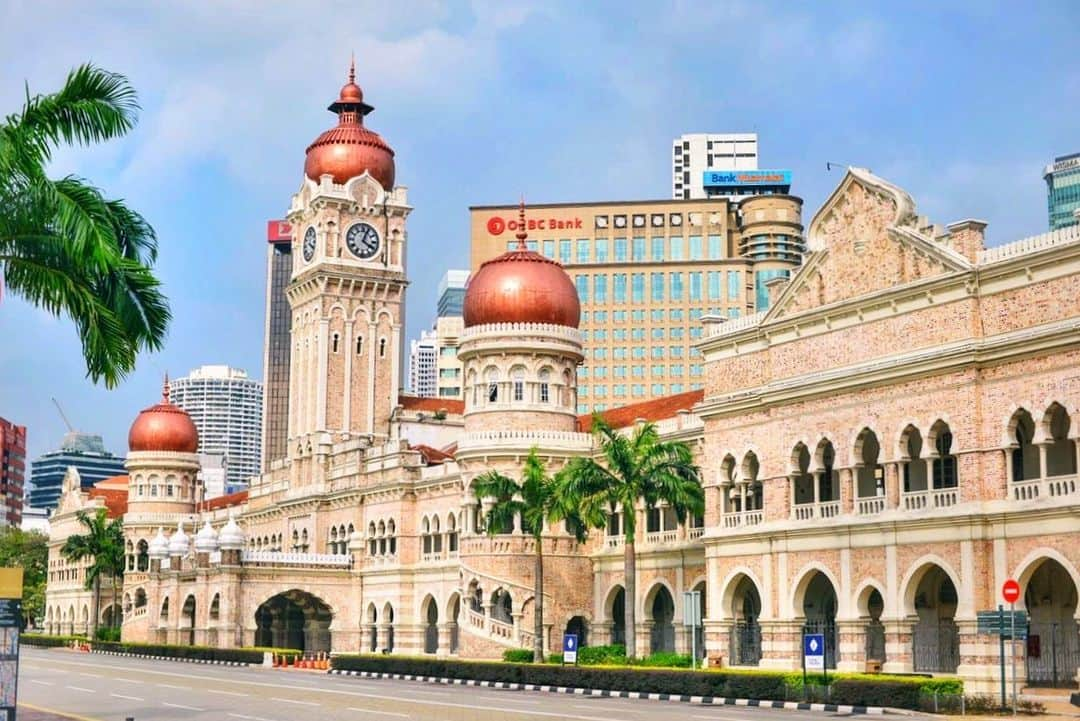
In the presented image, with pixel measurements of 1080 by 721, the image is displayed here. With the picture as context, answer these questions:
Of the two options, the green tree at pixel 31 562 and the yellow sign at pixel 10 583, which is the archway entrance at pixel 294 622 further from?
the green tree at pixel 31 562

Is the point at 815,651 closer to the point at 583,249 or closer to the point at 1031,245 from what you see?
the point at 1031,245

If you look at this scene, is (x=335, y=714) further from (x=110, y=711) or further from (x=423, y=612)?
(x=423, y=612)

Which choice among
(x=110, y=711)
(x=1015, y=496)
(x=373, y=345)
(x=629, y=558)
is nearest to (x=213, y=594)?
(x=373, y=345)

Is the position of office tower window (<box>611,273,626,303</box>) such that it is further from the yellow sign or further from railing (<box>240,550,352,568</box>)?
the yellow sign

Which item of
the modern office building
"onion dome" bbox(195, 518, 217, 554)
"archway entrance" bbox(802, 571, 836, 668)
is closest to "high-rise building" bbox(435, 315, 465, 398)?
the modern office building

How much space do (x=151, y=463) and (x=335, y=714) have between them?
72.4 m

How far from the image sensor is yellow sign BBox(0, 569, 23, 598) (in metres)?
23.2

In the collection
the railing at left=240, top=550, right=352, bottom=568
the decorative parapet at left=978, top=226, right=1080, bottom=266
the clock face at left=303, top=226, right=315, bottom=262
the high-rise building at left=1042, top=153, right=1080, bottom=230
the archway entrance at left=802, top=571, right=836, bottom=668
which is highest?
the high-rise building at left=1042, top=153, right=1080, bottom=230

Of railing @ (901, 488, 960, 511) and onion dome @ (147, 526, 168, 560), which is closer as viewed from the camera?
railing @ (901, 488, 960, 511)

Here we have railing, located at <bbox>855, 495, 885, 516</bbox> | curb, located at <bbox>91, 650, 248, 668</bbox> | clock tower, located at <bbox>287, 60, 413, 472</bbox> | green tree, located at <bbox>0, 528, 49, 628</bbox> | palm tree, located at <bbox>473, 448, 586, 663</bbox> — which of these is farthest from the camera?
green tree, located at <bbox>0, 528, 49, 628</bbox>

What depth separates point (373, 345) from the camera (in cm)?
8231

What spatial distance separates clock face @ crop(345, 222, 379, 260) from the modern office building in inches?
3194

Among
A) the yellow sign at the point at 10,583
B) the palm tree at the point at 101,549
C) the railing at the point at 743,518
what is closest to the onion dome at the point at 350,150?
the palm tree at the point at 101,549

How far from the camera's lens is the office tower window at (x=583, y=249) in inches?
5113
